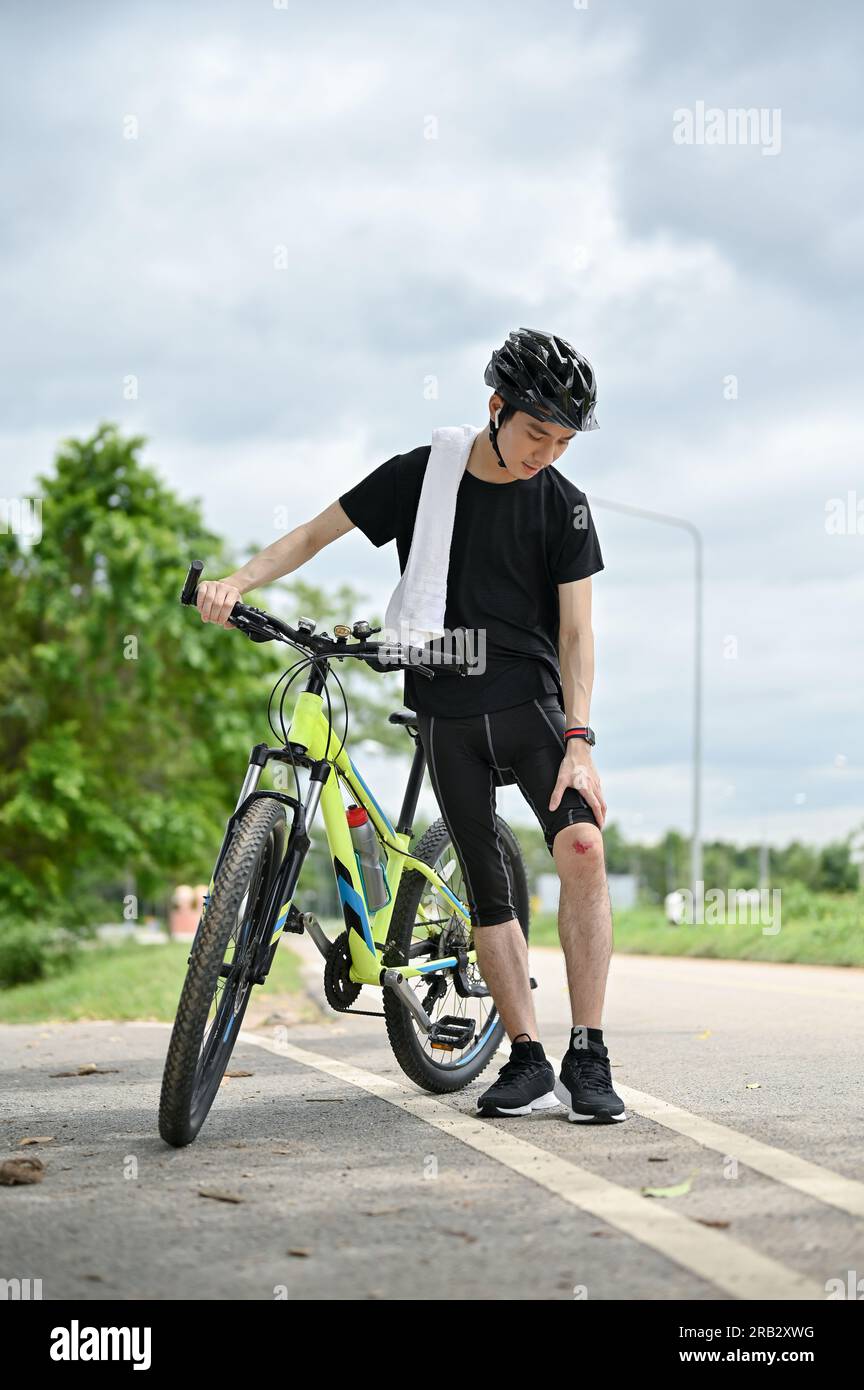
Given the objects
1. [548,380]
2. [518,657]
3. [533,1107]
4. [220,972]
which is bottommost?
[533,1107]

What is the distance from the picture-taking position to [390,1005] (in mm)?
4648

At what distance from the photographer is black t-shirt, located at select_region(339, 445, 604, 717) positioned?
460 centimetres

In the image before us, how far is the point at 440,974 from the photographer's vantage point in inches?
201

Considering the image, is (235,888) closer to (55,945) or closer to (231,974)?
(231,974)

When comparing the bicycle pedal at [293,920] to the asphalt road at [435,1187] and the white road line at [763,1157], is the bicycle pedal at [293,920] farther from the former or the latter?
the white road line at [763,1157]

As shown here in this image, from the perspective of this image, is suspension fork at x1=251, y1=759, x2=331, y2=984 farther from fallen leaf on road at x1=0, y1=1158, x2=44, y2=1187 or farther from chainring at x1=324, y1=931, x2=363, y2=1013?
fallen leaf on road at x1=0, y1=1158, x2=44, y2=1187

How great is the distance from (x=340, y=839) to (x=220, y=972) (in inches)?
35.9

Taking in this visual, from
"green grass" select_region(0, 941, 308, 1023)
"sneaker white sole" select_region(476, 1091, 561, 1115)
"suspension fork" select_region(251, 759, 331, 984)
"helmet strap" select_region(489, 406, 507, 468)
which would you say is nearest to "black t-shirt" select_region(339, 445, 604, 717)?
"helmet strap" select_region(489, 406, 507, 468)

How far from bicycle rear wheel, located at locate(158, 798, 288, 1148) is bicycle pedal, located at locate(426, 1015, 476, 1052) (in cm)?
92

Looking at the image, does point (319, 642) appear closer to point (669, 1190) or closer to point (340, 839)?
point (340, 839)

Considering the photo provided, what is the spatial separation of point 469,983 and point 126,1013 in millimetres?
4468

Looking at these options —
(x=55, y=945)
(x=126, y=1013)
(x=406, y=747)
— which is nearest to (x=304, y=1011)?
(x=126, y=1013)

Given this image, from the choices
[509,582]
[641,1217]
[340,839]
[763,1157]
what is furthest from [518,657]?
[641,1217]

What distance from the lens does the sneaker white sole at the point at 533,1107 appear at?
4.30m
